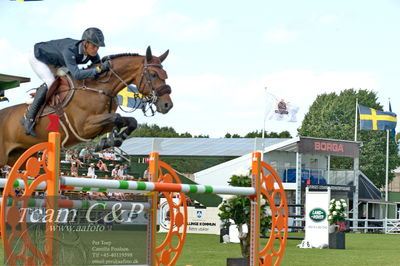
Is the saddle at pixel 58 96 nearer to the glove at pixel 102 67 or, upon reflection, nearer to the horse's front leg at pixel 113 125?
the glove at pixel 102 67

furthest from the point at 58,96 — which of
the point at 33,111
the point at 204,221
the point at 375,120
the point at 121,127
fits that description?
the point at 375,120

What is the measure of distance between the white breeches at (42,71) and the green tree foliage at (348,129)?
43751 mm

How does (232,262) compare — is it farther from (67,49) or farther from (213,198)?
(213,198)

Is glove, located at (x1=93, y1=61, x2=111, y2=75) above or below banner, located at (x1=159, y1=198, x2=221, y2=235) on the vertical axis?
above

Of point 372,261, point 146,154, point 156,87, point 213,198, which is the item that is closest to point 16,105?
point 156,87

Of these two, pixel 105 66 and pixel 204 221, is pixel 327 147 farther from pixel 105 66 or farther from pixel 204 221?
pixel 105 66

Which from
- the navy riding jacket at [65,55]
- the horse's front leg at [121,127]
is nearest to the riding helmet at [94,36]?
A: the navy riding jacket at [65,55]

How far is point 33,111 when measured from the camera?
6.70 metres

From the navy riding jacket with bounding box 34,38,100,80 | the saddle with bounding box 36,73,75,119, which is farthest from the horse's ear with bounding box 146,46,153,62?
the saddle with bounding box 36,73,75,119

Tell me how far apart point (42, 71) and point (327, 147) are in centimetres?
2365

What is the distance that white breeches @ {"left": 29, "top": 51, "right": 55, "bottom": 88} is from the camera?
6809mm

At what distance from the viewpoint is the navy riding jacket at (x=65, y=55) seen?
6.62m

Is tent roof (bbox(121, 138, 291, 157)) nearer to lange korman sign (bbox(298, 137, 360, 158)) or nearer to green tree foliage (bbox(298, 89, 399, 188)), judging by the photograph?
lange korman sign (bbox(298, 137, 360, 158))

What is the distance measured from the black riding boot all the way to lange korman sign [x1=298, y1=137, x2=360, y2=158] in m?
21.9
